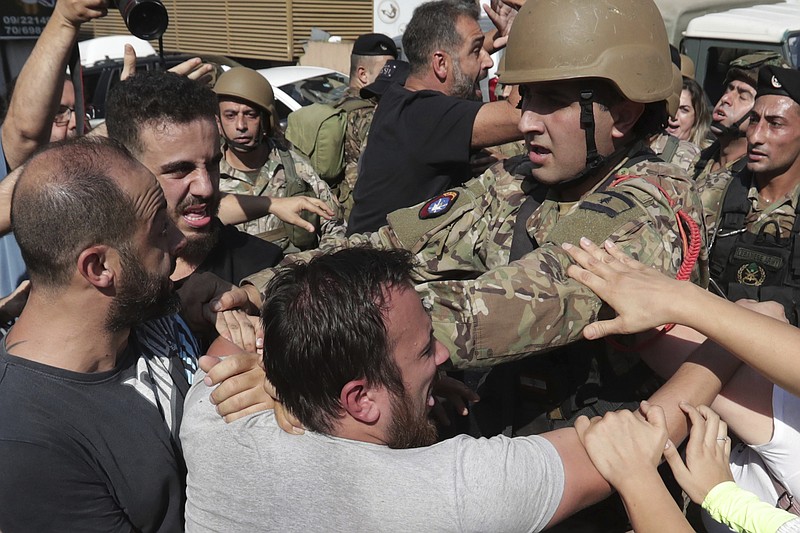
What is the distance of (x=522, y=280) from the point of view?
1964mm

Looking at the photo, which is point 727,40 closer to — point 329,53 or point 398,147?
point 398,147

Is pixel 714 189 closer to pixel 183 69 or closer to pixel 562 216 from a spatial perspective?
pixel 562 216

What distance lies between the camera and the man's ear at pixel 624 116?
94.2 inches

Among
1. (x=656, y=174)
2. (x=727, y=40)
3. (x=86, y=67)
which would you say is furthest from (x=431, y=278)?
(x=86, y=67)

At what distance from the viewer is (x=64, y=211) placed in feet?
5.98

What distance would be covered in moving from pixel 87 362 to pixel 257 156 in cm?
370

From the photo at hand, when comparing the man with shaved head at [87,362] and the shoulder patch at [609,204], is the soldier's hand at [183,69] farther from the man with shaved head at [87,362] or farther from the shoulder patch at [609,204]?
the shoulder patch at [609,204]

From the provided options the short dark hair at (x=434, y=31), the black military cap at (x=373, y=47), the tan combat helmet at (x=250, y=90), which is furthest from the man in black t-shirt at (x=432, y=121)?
the black military cap at (x=373, y=47)

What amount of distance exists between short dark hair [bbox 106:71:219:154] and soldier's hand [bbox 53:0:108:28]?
257 millimetres

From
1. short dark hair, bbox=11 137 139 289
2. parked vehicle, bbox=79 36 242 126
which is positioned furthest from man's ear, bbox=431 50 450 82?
parked vehicle, bbox=79 36 242 126

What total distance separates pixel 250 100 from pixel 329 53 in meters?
9.53

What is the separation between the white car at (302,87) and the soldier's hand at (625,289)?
8.09m

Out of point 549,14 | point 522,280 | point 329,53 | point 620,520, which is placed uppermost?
point 549,14

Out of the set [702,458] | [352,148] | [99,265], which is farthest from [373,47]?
[702,458]
